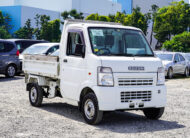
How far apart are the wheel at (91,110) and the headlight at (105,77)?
1.17 ft

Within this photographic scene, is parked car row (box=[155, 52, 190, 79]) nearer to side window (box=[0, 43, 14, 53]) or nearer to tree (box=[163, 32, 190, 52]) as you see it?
side window (box=[0, 43, 14, 53])

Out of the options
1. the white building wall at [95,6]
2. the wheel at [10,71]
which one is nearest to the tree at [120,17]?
the white building wall at [95,6]

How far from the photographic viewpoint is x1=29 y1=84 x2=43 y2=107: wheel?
1015cm

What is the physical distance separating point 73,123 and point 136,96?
4.68ft

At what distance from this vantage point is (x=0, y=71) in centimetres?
1841

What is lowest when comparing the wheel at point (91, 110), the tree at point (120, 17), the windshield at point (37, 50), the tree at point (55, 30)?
the wheel at point (91, 110)

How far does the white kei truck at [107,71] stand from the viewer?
779 centimetres

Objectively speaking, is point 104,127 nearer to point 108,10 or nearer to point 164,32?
point 164,32

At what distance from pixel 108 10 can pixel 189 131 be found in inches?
4717

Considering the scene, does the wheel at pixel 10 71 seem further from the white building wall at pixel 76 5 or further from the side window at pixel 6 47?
the white building wall at pixel 76 5

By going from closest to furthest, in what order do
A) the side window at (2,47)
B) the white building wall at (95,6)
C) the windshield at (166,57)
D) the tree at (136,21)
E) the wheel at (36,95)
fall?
the wheel at (36,95)
the side window at (2,47)
the windshield at (166,57)
the tree at (136,21)
the white building wall at (95,6)

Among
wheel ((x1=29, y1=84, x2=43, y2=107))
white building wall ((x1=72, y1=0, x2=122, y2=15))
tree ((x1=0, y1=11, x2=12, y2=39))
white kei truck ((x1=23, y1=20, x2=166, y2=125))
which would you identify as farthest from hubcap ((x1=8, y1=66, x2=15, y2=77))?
white building wall ((x1=72, y1=0, x2=122, y2=15))

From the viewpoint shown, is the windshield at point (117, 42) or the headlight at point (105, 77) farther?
the windshield at point (117, 42)

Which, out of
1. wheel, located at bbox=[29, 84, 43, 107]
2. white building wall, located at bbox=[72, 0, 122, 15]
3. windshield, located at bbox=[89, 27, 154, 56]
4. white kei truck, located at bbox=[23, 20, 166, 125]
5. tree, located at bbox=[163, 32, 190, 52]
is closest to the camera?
white kei truck, located at bbox=[23, 20, 166, 125]
